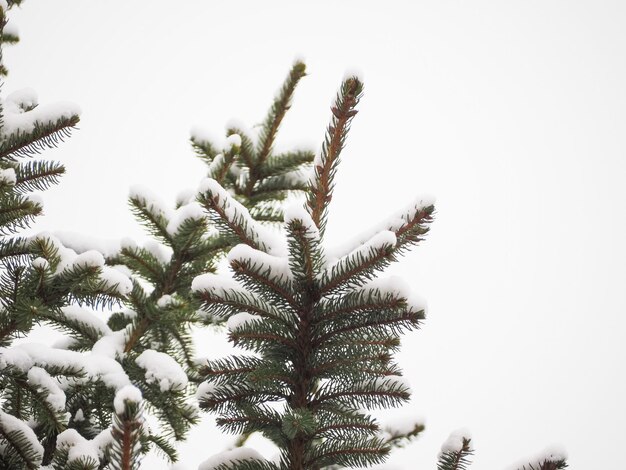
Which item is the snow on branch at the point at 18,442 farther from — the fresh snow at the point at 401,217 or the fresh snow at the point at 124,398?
the fresh snow at the point at 401,217

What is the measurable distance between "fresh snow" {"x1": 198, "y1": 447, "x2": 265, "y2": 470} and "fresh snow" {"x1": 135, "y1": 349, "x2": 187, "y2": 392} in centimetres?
42

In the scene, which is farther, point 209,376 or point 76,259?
point 76,259

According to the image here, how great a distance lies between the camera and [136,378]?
7.66 ft

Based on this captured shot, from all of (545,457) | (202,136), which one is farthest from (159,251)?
(545,457)

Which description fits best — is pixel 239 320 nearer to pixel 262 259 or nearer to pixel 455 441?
pixel 262 259

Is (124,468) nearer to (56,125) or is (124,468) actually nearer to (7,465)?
(7,465)

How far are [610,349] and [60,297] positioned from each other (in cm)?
22919

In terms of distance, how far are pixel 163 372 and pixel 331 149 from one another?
1.23 metres

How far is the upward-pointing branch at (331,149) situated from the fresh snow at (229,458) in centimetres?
88

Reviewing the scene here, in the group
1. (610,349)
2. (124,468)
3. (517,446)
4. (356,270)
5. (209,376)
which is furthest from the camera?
(610,349)

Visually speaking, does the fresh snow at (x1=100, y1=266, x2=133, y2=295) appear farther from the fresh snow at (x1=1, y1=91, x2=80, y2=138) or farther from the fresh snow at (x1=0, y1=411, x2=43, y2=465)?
the fresh snow at (x1=1, y1=91, x2=80, y2=138)

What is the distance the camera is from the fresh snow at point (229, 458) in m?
1.80

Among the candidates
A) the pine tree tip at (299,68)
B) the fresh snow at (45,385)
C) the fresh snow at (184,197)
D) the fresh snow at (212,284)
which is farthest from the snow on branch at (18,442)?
the pine tree tip at (299,68)

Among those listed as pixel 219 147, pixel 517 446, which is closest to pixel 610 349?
pixel 517 446
